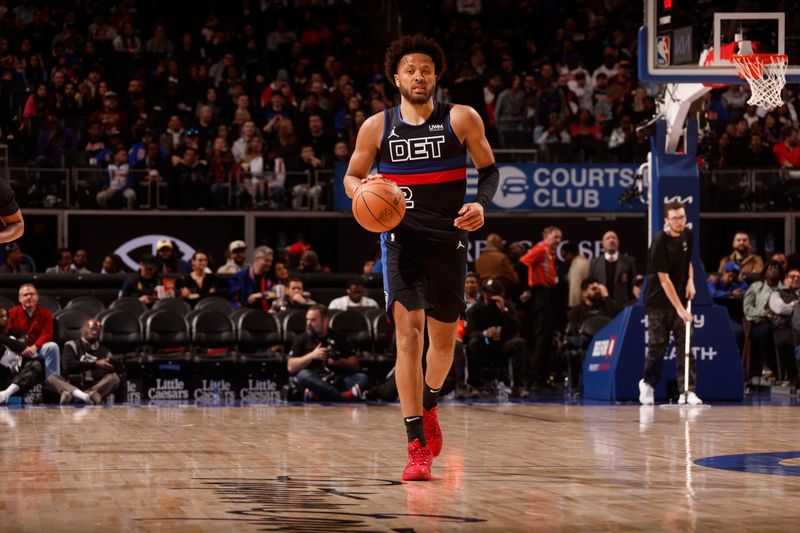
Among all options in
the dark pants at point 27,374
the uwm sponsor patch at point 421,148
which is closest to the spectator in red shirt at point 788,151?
the dark pants at point 27,374

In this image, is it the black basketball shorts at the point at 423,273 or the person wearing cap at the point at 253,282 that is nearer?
the black basketball shorts at the point at 423,273

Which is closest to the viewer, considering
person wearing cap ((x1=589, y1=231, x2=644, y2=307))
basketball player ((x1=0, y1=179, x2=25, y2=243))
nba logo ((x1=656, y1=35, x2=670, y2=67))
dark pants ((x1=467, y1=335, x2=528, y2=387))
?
basketball player ((x1=0, y1=179, x2=25, y2=243))

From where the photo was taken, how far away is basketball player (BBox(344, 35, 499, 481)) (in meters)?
6.69

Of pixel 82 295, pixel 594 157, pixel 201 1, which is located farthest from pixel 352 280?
pixel 201 1

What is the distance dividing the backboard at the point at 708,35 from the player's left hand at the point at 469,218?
6.52 metres

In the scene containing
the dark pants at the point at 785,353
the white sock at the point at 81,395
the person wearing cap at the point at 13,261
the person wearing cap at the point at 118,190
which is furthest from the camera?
the person wearing cap at the point at 118,190

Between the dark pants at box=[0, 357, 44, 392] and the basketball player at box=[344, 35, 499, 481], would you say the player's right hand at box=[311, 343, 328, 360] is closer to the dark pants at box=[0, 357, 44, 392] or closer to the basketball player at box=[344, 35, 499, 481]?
the dark pants at box=[0, 357, 44, 392]

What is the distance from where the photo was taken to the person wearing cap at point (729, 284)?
17.5 meters

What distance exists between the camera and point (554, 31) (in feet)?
87.6

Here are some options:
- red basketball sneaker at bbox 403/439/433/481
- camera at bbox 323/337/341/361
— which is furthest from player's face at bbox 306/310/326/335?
red basketball sneaker at bbox 403/439/433/481

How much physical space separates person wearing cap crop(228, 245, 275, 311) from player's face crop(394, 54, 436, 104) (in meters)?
9.90

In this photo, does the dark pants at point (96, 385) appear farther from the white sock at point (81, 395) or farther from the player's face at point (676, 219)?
the player's face at point (676, 219)

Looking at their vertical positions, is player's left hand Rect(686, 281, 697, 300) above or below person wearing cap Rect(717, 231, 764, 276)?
below

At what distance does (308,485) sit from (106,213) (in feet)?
47.2
